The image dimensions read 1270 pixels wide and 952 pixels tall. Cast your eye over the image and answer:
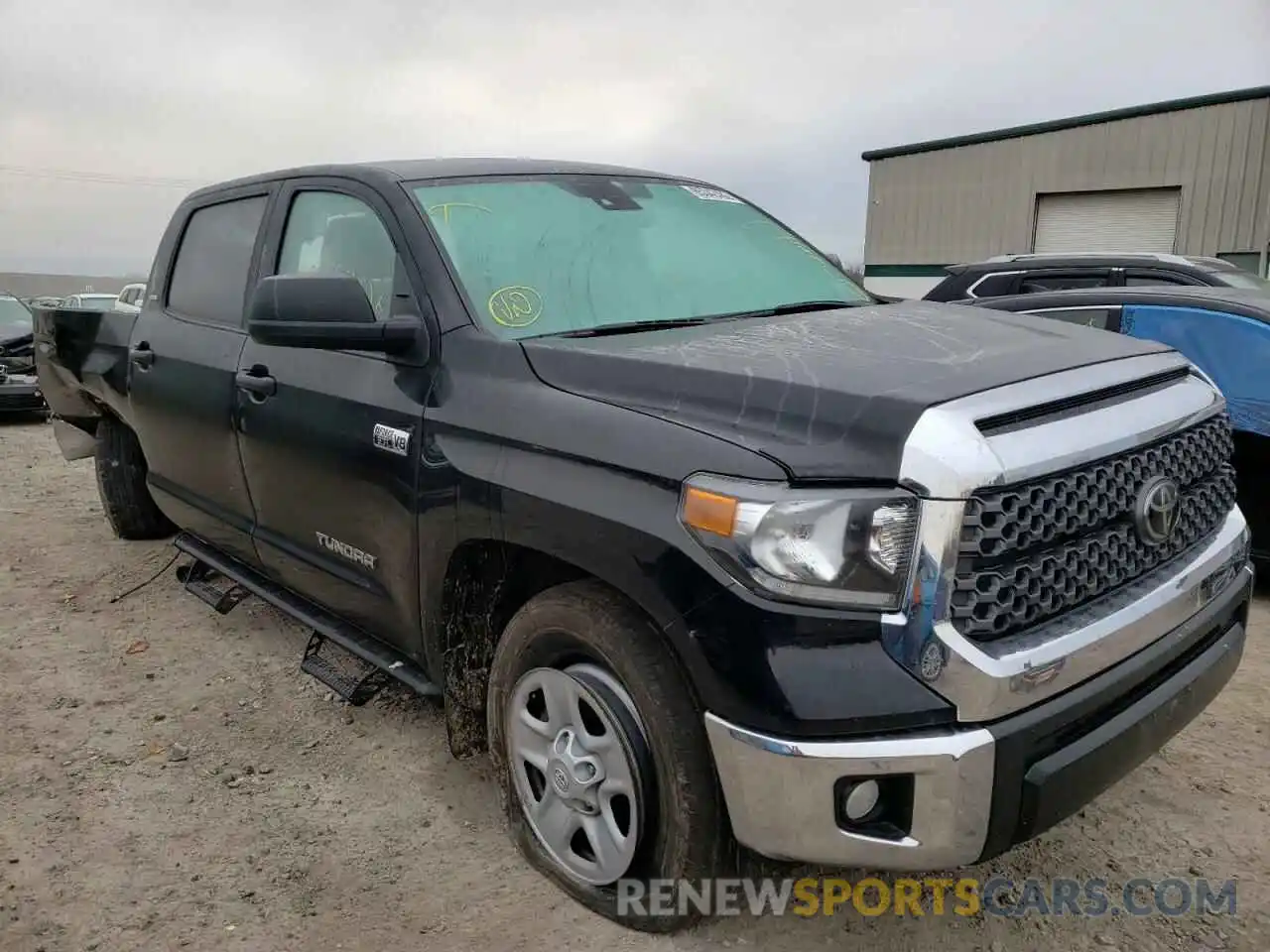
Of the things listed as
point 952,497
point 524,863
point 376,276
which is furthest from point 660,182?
point 524,863

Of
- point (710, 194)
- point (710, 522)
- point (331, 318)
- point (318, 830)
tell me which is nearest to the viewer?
point (710, 522)

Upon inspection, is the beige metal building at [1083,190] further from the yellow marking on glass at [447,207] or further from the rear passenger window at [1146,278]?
the yellow marking on glass at [447,207]

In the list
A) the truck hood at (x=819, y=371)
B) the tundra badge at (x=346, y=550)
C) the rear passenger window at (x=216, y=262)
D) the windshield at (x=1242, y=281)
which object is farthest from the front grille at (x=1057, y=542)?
the windshield at (x=1242, y=281)

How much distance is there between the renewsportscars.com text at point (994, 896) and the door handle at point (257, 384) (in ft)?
6.54

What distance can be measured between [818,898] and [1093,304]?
400cm

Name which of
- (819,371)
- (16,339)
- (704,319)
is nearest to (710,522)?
(819,371)

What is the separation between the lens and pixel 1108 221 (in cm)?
1900

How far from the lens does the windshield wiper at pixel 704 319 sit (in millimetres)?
2596

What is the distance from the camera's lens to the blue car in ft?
14.3

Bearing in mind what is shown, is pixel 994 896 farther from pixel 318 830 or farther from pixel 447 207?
pixel 447 207

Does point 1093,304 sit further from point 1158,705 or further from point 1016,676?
point 1016,676

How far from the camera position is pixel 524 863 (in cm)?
260

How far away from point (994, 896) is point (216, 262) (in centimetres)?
365

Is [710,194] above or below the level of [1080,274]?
above
